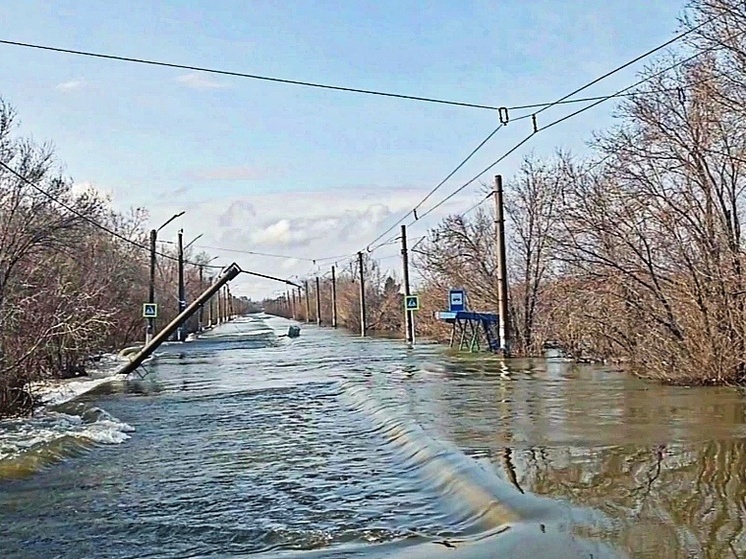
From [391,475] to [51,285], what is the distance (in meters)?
16.8

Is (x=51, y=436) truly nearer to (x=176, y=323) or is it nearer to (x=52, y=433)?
(x=52, y=433)

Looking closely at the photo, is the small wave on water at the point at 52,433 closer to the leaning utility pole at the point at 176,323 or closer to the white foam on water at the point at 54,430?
the white foam on water at the point at 54,430

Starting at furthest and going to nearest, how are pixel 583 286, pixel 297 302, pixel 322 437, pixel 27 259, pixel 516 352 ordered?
1. pixel 297 302
2. pixel 516 352
3. pixel 27 259
4. pixel 583 286
5. pixel 322 437

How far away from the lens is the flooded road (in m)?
8.64

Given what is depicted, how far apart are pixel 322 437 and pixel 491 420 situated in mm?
2849

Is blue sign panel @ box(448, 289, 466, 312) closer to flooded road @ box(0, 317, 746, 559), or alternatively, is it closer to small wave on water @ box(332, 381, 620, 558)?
flooded road @ box(0, 317, 746, 559)

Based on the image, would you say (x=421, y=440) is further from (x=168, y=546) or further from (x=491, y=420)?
(x=168, y=546)

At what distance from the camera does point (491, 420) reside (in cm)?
1597

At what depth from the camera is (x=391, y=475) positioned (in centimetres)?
1234

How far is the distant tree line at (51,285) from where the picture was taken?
19062 mm

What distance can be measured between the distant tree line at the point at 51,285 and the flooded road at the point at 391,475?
4.32 feet

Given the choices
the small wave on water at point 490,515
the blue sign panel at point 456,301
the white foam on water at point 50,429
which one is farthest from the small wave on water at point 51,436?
the blue sign panel at point 456,301

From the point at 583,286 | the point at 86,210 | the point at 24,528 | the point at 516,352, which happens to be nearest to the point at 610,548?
the point at 24,528

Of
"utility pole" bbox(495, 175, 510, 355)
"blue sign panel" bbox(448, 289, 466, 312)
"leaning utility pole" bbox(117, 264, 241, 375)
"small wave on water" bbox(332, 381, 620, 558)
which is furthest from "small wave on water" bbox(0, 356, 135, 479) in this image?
"blue sign panel" bbox(448, 289, 466, 312)
